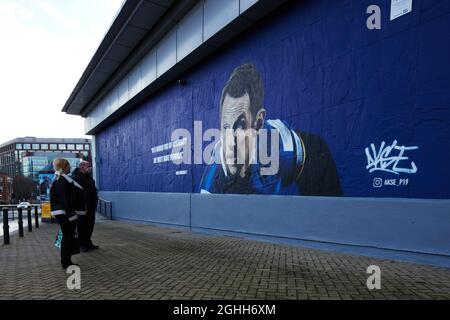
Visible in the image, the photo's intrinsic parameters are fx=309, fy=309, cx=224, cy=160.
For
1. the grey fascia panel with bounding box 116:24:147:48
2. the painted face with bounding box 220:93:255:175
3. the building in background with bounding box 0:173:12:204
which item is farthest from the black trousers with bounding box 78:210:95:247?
the building in background with bounding box 0:173:12:204

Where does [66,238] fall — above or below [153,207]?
above

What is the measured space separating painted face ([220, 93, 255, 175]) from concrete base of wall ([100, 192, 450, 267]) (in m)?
0.97

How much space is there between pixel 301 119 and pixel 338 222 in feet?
7.54

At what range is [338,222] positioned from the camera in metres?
→ 5.72

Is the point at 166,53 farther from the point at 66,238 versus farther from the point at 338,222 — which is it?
the point at 338,222

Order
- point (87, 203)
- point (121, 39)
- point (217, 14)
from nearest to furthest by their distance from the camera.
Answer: point (87, 203) < point (217, 14) < point (121, 39)

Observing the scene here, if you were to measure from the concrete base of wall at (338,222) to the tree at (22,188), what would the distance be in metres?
81.5

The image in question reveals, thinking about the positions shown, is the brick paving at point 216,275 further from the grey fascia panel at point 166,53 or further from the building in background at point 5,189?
the building in background at point 5,189

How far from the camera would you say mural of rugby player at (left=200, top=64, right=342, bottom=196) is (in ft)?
20.6

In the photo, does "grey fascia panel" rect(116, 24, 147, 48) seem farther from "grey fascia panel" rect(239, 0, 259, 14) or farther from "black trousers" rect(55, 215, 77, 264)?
"black trousers" rect(55, 215, 77, 264)

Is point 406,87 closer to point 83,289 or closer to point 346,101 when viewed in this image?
point 346,101
